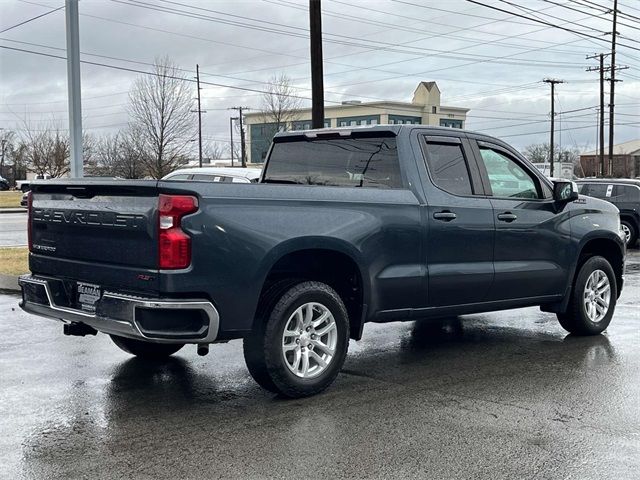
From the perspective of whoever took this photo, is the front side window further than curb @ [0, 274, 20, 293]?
No

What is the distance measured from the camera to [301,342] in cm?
558

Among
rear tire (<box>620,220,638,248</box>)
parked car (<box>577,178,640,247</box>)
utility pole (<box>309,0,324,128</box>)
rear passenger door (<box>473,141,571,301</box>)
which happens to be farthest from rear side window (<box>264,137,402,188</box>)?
rear tire (<box>620,220,638,248</box>)

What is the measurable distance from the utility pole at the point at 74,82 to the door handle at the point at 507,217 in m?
7.83

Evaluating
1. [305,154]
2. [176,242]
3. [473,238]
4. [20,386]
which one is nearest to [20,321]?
[20,386]

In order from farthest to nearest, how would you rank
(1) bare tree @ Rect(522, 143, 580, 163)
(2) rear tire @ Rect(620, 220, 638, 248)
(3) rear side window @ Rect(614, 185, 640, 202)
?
(1) bare tree @ Rect(522, 143, 580, 163) < (2) rear tire @ Rect(620, 220, 638, 248) < (3) rear side window @ Rect(614, 185, 640, 202)

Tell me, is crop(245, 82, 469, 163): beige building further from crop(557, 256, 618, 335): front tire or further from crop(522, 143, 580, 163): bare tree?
crop(557, 256, 618, 335): front tire

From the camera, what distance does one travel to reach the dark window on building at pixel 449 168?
657 cm

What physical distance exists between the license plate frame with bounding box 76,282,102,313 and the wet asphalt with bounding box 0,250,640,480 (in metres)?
0.71

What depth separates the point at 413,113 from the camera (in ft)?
289

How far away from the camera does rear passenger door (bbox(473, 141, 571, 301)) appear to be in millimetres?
6965

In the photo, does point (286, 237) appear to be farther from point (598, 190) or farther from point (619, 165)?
point (619, 165)

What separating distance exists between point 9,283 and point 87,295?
6498 millimetres

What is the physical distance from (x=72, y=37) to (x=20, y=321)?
5748 millimetres

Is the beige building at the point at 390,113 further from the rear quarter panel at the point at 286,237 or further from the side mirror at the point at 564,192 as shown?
the rear quarter panel at the point at 286,237
